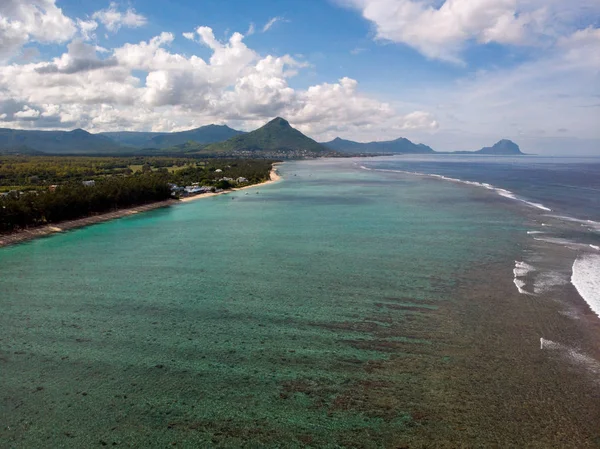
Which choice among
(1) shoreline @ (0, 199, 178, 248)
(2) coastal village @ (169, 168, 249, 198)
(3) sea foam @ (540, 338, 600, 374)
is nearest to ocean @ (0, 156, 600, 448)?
(3) sea foam @ (540, 338, 600, 374)

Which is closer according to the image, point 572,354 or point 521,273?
point 572,354

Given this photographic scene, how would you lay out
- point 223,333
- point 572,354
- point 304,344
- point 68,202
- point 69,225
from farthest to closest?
point 68,202
point 69,225
point 223,333
point 304,344
point 572,354

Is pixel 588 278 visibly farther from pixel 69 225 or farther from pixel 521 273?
pixel 69 225

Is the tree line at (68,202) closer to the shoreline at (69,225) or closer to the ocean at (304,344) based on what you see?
the shoreline at (69,225)

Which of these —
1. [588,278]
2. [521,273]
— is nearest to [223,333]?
[521,273]

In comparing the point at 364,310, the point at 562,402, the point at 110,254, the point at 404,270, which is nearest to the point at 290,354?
the point at 364,310

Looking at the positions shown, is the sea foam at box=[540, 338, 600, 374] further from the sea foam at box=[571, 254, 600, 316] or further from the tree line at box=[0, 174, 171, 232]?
the tree line at box=[0, 174, 171, 232]

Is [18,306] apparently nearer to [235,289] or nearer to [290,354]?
[235,289]
